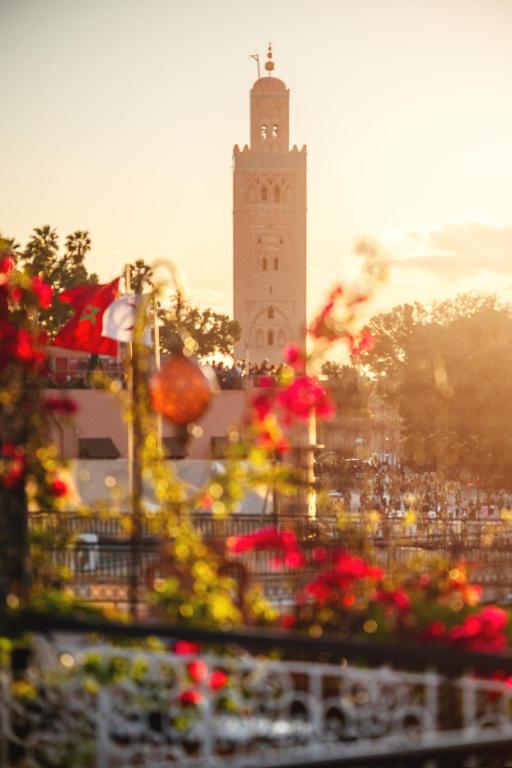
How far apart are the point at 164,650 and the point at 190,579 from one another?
0.51 m

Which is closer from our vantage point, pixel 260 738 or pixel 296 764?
pixel 296 764

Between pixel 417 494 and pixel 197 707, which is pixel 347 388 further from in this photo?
pixel 197 707

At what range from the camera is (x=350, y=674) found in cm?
560

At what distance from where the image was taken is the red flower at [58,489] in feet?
24.9

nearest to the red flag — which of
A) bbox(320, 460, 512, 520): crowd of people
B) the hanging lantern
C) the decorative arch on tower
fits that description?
the hanging lantern

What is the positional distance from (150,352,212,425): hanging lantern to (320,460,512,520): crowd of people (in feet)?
121

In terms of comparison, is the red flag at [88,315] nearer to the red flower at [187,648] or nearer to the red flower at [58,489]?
the red flower at [58,489]

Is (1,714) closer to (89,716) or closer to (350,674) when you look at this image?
(89,716)

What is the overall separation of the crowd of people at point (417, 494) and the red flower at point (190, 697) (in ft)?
130

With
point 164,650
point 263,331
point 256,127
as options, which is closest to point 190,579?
point 164,650

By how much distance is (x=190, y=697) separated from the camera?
6105 mm

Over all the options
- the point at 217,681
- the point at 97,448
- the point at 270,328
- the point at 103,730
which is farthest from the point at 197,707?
the point at 270,328

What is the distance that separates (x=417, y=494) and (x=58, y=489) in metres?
53.2

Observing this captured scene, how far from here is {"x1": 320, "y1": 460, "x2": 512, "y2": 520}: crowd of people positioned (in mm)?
50844
